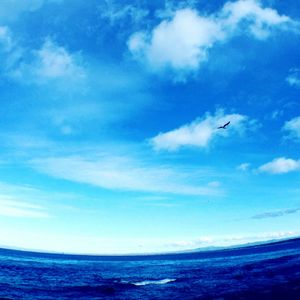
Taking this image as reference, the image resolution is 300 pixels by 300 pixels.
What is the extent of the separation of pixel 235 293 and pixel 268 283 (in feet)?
32.6

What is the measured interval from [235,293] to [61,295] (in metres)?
31.8

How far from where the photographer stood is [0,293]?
5312cm

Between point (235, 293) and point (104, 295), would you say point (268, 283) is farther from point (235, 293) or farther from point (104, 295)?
point (104, 295)

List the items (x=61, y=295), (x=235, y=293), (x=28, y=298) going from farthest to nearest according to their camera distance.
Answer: (x=61, y=295)
(x=28, y=298)
(x=235, y=293)

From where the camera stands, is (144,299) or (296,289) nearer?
(296,289)

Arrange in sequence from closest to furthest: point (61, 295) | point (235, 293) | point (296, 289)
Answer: point (296, 289) → point (235, 293) → point (61, 295)

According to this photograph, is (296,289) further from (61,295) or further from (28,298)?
(28,298)

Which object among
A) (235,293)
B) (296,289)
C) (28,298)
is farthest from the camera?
(28,298)

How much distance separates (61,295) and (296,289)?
40.6m

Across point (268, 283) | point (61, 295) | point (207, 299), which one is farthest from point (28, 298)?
point (268, 283)

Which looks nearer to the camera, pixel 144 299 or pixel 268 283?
pixel 144 299

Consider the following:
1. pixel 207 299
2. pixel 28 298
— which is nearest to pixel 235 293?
pixel 207 299

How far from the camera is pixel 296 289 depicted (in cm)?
4212

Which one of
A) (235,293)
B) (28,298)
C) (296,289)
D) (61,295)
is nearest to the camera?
(296,289)
